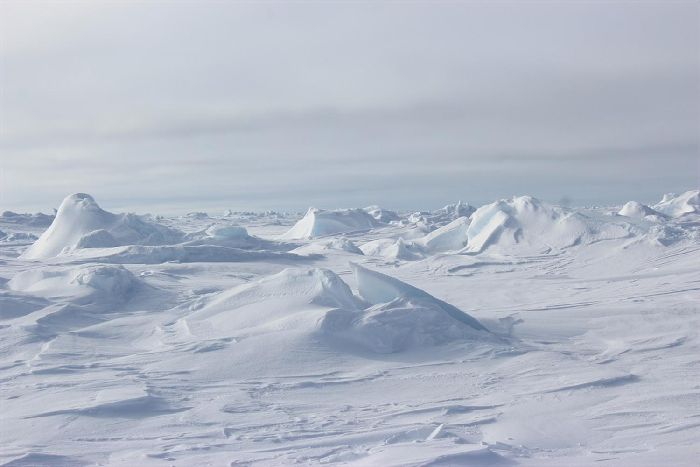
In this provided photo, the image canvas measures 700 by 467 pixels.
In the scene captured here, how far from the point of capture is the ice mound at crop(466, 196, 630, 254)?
886 inches

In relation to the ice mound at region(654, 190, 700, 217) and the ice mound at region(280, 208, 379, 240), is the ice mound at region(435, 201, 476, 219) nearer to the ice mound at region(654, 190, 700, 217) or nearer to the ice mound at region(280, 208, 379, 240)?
the ice mound at region(280, 208, 379, 240)

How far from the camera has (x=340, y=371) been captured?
771cm

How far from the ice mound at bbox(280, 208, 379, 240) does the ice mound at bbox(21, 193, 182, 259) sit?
11594 millimetres

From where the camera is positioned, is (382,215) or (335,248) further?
(382,215)

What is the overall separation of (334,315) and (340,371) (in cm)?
119

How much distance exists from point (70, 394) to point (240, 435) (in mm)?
2132

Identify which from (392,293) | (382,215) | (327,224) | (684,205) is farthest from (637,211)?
(392,293)

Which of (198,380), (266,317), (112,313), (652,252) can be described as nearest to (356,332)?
(266,317)

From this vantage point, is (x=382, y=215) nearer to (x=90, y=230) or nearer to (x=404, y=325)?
(x=90, y=230)

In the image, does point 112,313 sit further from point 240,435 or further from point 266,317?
point 240,435

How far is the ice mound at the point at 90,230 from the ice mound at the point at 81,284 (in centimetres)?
971

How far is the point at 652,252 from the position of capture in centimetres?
1939

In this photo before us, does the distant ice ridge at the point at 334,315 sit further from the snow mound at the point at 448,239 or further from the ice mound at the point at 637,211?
the ice mound at the point at 637,211

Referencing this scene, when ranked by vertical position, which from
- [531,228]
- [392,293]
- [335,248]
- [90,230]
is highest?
[90,230]
